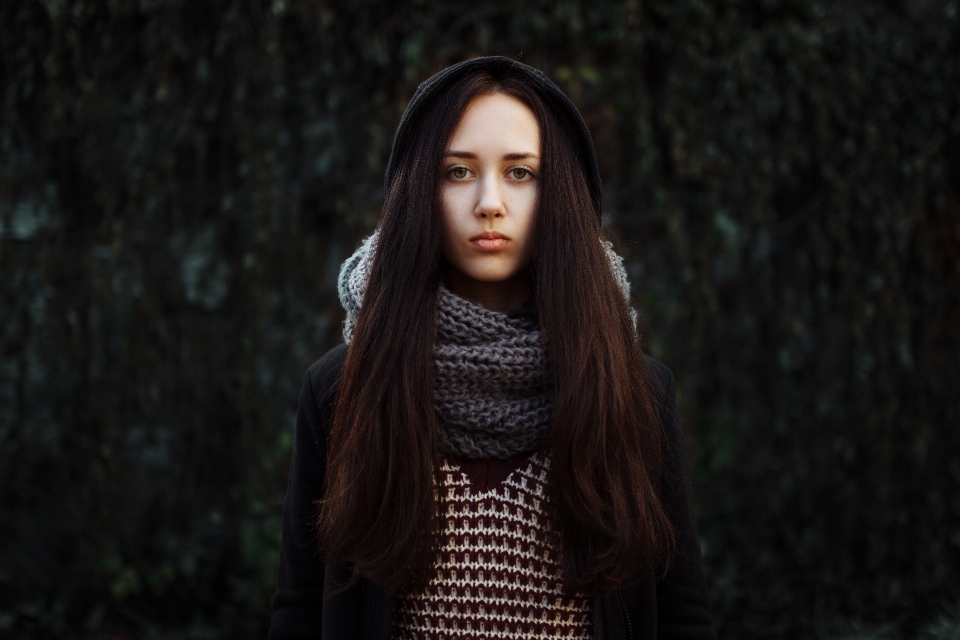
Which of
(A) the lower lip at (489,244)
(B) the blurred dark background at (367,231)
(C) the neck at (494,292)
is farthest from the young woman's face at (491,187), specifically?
(B) the blurred dark background at (367,231)

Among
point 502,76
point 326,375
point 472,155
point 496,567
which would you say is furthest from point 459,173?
point 496,567

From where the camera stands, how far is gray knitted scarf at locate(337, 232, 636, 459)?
1309mm

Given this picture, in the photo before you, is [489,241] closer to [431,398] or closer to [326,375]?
[431,398]

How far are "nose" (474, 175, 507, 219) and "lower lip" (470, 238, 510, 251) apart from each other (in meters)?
0.04

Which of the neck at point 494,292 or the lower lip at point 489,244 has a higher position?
the lower lip at point 489,244

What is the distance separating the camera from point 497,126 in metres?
1.32

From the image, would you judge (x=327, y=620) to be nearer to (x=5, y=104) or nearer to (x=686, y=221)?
(x=686, y=221)

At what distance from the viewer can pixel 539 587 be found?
52.3 inches

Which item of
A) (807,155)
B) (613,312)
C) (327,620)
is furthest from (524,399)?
(807,155)

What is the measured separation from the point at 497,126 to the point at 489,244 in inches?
8.1

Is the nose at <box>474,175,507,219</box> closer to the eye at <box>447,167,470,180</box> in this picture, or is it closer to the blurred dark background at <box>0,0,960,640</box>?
the eye at <box>447,167,470,180</box>

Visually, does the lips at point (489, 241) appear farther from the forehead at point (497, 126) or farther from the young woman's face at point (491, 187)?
the forehead at point (497, 126)

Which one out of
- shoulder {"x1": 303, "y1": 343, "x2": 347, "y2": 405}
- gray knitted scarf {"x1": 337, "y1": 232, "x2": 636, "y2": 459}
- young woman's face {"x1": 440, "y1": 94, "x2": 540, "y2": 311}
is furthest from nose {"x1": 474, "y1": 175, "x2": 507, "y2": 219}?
shoulder {"x1": 303, "y1": 343, "x2": 347, "y2": 405}

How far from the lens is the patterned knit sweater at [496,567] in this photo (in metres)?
1.32
